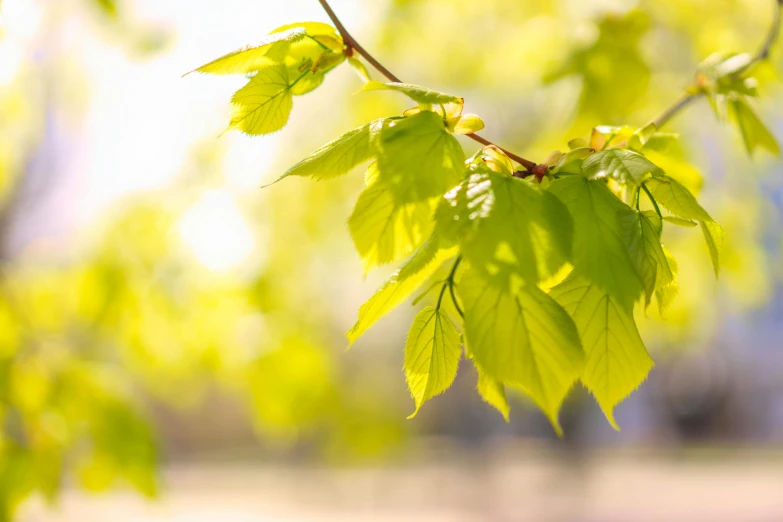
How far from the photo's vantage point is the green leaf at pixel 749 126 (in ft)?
2.17

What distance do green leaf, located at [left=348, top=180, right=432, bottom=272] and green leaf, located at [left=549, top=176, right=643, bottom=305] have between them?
0.08m

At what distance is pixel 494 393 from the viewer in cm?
36

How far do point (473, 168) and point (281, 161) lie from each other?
2.19m

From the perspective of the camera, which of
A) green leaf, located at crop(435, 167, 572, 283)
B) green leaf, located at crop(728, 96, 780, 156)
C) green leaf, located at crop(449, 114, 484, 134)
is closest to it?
green leaf, located at crop(435, 167, 572, 283)

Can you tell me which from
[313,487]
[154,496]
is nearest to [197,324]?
[154,496]

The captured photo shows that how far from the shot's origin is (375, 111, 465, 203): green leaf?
0.35 metres

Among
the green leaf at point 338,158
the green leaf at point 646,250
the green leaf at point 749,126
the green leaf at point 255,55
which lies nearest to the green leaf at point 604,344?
the green leaf at point 646,250

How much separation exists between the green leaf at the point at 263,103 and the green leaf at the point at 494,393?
209mm

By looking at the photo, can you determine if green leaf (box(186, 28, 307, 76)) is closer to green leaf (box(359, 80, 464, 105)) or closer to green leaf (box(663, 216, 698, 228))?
green leaf (box(359, 80, 464, 105))

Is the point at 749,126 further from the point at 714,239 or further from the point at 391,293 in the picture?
the point at 391,293

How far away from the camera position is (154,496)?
103 centimetres

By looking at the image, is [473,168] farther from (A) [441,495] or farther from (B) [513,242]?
(A) [441,495]

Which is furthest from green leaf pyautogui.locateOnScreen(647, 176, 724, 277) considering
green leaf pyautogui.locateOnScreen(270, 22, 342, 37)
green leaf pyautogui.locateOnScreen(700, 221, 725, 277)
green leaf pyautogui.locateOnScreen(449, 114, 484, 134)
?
green leaf pyautogui.locateOnScreen(270, 22, 342, 37)

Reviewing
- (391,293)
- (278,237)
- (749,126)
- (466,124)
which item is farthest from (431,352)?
(278,237)
